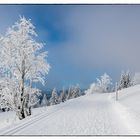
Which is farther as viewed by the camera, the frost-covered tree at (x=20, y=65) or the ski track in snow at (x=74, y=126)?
the frost-covered tree at (x=20, y=65)

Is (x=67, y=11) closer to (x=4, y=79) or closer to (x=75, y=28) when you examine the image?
(x=75, y=28)

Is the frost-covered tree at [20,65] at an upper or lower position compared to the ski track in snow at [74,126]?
upper

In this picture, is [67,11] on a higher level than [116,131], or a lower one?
higher

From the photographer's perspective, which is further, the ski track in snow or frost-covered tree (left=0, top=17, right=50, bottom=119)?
frost-covered tree (left=0, top=17, right=50, bottom=119)

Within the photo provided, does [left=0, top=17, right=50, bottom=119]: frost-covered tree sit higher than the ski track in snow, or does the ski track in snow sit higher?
[left=0, top=17, right=50, bottom=119]: frost-covered tree

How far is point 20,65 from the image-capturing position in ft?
57.8

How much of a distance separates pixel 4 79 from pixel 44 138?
6890 millimetres

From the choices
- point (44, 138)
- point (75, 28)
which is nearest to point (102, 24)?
point (75, 28)

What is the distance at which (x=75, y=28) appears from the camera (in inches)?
563

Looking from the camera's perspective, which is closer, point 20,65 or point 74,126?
point 74,126

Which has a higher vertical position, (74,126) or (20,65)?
(20,65)

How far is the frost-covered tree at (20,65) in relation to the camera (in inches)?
684

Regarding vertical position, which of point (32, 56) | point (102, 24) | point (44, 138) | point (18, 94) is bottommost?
point (44, 138)

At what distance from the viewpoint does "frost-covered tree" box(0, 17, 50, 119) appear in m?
17.4
